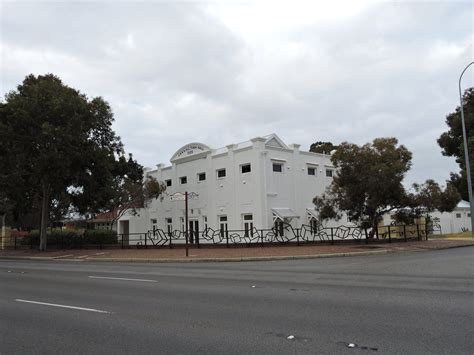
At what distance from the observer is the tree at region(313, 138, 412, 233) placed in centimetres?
2603

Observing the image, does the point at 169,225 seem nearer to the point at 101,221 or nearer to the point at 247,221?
the point at 247,221

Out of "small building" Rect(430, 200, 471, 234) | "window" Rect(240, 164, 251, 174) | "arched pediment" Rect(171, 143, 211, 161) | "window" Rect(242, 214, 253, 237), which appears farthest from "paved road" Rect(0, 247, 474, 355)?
"small building" Rect(430, 200, 471, 234)

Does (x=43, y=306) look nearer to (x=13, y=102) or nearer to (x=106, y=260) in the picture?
(x=106, y=260)

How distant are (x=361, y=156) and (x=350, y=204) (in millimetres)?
3049

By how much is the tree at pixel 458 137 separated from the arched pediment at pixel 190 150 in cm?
3053

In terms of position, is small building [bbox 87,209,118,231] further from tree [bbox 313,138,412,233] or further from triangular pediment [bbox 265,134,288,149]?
tree [bbox 313,138,412,233]

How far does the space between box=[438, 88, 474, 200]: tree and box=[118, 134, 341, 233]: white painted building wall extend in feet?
72.5

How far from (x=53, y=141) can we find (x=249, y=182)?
47.4ft

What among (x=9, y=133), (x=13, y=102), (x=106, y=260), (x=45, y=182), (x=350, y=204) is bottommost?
(x=106, y=260)

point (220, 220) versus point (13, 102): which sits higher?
point (13, 102)

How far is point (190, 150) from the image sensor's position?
40375 mm

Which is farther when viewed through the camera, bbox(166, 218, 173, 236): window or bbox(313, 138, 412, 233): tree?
bbox(166, 218, 173, 236): window

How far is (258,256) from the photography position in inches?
850

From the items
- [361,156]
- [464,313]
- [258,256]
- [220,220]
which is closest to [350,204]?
[361,156]
